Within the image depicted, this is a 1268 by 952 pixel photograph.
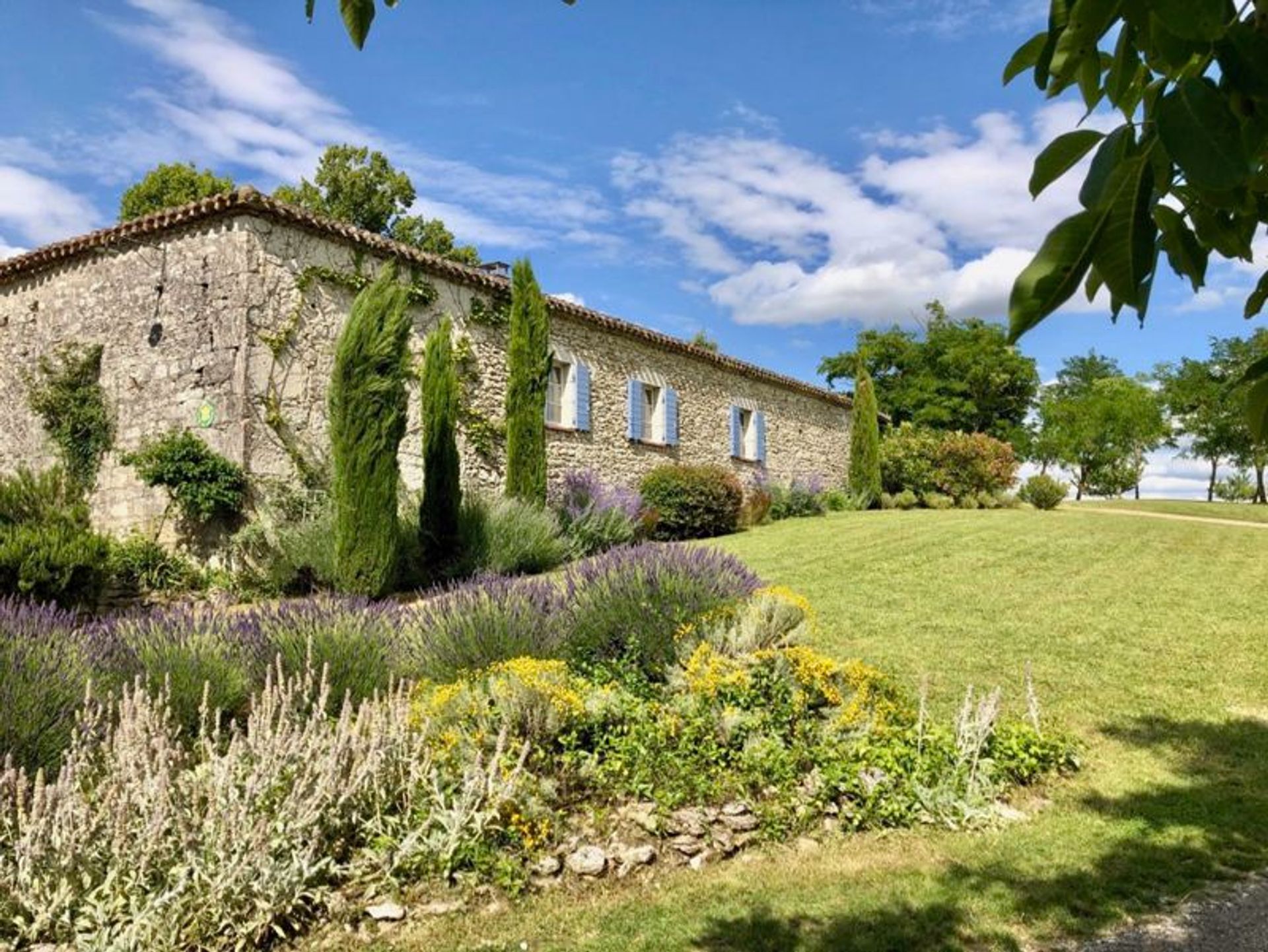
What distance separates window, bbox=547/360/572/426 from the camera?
51.1 feet

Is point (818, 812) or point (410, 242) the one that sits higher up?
point (410, 242)

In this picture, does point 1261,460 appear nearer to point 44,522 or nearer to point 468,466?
point 468,466

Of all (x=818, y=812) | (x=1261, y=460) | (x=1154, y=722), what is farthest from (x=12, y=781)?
(x=1261, y=460)

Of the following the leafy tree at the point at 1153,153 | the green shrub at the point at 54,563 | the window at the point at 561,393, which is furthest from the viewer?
the window at the point at 561,393

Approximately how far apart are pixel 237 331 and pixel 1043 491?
1958cm

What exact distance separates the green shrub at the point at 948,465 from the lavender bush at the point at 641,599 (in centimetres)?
1787

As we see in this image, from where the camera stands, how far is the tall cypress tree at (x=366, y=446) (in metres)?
9.41

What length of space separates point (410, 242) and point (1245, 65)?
86.3ft

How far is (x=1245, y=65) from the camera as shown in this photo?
90 cm

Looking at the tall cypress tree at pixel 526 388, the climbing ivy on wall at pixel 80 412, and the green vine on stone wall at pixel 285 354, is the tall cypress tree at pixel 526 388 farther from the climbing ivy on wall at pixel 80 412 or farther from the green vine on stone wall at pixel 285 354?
the climbing ivy on wall at pixel 80 412

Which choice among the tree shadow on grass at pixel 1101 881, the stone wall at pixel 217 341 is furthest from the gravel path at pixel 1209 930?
the stone wall at pixel 217 341

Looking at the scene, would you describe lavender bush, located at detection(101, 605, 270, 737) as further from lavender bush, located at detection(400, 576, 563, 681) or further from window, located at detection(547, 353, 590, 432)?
window, located at detection(547, 353, 590, 432)

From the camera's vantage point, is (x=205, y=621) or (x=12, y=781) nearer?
(x=12, y=781)

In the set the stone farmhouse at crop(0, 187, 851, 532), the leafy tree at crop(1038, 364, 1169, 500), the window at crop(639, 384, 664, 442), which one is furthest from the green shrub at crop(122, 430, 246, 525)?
the leafy tree at crop(1038, 364, 1169, 500)
